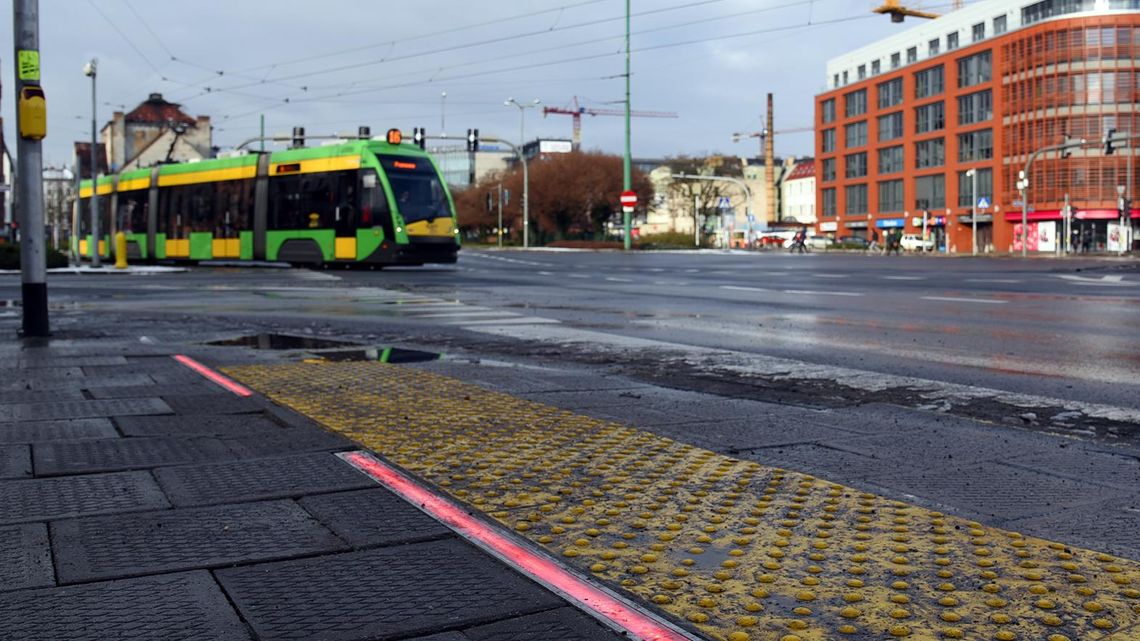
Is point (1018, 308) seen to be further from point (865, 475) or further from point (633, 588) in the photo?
point (633, 588)

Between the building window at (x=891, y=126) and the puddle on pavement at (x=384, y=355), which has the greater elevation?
the building window at (x=891, y=126)

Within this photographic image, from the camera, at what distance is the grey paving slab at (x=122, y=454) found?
16.9 feet

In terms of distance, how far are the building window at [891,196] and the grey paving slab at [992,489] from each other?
310 ft

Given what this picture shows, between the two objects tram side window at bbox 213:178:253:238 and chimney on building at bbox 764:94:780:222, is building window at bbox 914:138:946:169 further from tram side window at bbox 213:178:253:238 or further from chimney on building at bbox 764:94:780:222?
tram side window at bbox 213:178:253:238

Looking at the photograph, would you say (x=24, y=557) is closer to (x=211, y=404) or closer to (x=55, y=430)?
(x=55, y=430)

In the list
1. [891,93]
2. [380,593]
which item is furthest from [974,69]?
[380,593]

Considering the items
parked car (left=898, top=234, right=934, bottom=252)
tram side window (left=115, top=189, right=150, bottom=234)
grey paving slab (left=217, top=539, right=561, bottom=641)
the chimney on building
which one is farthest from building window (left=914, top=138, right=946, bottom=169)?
grey paving slab (left=217, top=539, right=561, bottom=641)

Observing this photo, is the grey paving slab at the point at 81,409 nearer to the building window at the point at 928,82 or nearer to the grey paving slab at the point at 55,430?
the grey paving slab at the point at 55,430

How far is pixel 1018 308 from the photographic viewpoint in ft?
52.4

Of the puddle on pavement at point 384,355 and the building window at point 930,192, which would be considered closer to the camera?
the puddle on pavement at point 384,355

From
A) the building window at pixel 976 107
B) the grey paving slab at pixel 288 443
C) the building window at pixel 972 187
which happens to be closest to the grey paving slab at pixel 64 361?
the grey paving slab at pixel 288 443

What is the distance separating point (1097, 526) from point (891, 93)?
323 feet

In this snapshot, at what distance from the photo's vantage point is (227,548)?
3.81m

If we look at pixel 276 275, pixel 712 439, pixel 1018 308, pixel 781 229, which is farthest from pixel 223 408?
pixel 781 229
